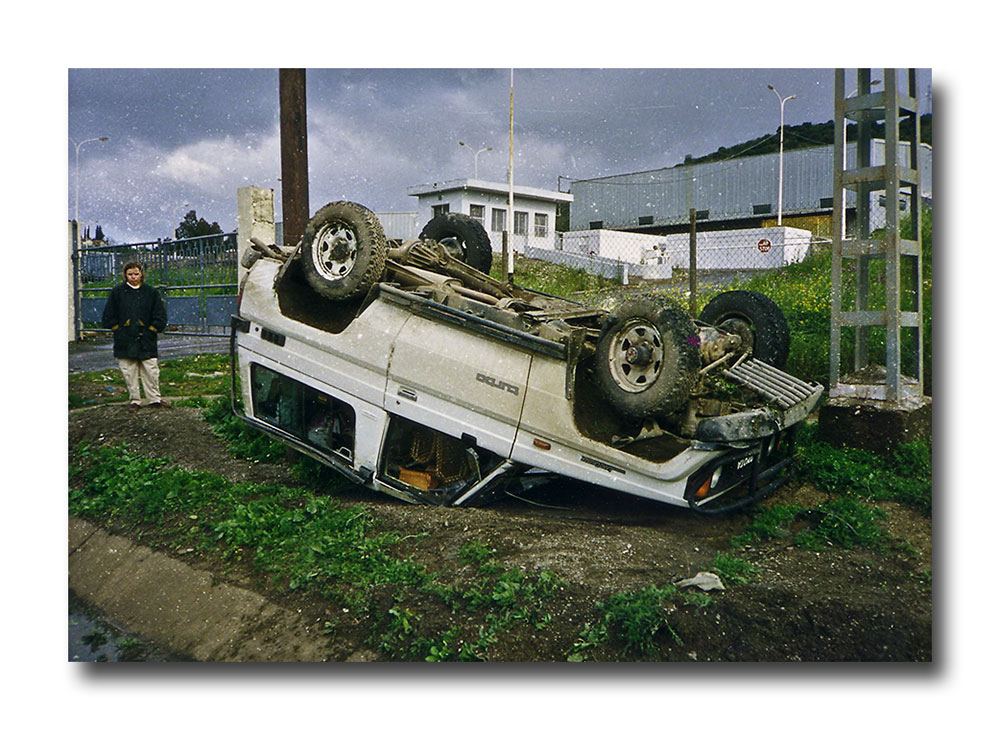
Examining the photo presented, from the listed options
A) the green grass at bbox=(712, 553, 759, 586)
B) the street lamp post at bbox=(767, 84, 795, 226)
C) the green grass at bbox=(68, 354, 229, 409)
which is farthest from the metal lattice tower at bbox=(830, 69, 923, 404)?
the green grass at bbox=(68, 354, 229, 409)

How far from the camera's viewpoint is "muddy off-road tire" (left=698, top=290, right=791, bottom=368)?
4.13 meters

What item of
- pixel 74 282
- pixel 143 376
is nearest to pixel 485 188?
pixel 74 282

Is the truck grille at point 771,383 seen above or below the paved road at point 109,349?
below

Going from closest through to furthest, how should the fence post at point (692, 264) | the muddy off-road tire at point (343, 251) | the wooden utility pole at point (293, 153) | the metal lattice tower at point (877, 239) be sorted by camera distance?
the metal lattice tower at point (877, 239)
the muddy off-road tire at point (343, 251)
the wooden utility pole at point (293, 153)
the fence post at point (692, 264)

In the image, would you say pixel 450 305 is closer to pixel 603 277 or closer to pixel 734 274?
pixel 603 277

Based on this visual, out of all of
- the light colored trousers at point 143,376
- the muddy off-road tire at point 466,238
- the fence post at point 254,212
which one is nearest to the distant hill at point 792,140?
the muddy off-road tire at point 466,238

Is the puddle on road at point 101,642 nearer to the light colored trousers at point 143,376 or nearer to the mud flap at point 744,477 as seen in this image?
the light colored trousers at point 143,376

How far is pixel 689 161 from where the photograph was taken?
436 centimetres

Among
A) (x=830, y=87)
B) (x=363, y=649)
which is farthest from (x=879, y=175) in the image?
(x=363, y=649)

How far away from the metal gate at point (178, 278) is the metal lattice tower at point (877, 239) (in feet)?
13.0

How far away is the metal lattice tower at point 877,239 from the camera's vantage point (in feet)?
12.9

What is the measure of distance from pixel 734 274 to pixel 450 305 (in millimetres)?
1890
